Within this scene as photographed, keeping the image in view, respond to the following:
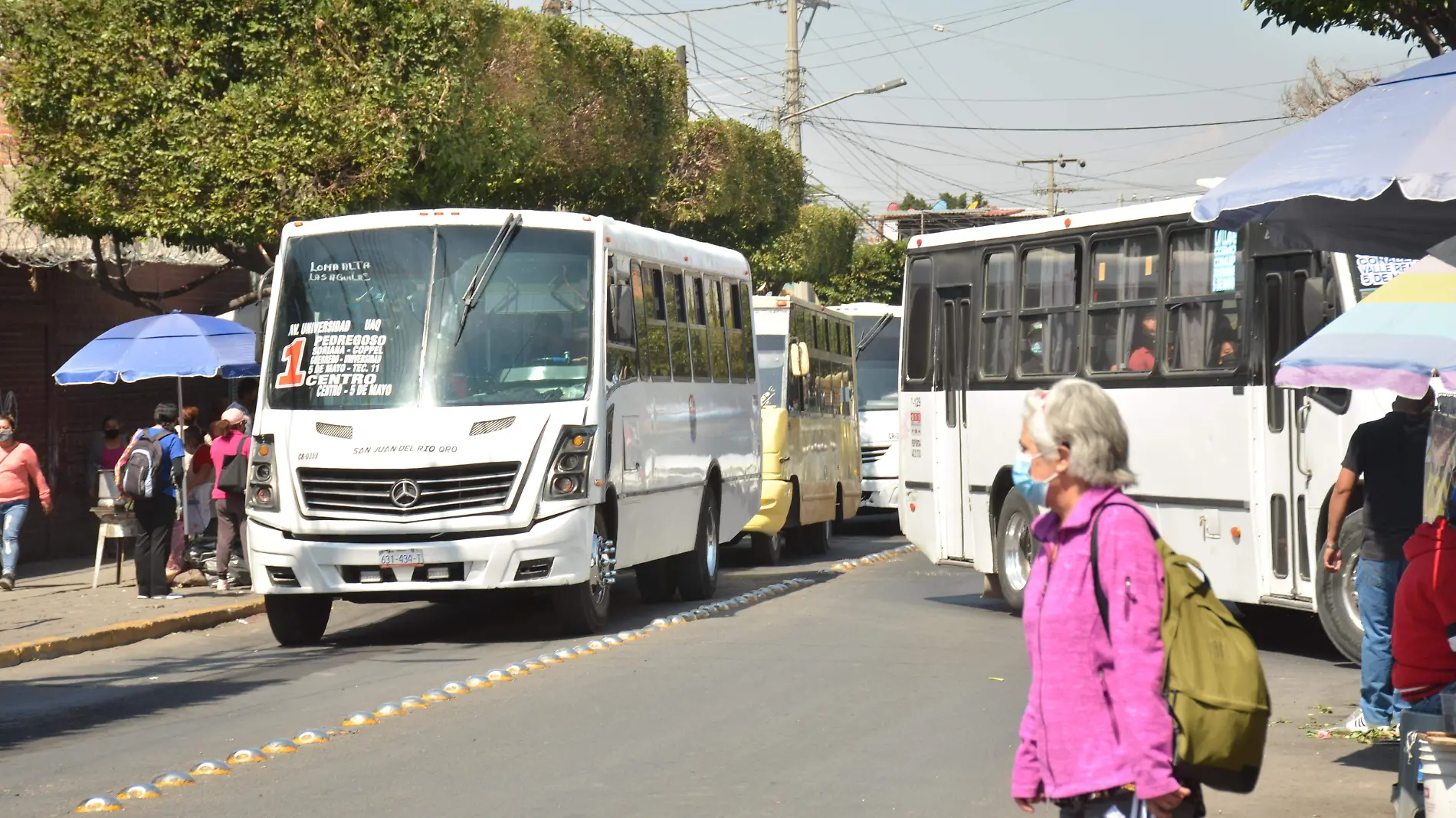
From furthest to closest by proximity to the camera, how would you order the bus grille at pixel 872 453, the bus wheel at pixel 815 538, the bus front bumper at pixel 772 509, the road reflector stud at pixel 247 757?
the bus grille at pixel 872 453 → the bus wheel at pixel 815 538 → the bus front bumper at pixel 772 509 → the road reflector stud at pixel 247 757

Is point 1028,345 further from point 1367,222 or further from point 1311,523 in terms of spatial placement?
point 1367,222

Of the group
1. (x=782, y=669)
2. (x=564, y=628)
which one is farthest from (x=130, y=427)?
(x=782, y=669)

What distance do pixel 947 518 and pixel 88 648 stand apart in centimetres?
692

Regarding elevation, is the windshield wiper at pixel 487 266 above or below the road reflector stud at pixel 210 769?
above

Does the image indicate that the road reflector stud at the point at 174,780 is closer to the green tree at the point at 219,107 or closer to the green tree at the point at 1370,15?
the green tree at the point at 1370,15

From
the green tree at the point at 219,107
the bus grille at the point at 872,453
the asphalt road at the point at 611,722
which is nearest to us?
the asphalt road at the point at 611,722

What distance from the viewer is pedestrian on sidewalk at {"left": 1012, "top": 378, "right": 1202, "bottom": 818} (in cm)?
411

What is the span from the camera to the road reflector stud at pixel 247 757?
841 cm

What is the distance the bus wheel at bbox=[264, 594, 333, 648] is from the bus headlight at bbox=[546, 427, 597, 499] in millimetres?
1941

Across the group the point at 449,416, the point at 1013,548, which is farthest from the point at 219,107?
the point at 1013,548

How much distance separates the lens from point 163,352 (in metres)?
18.5

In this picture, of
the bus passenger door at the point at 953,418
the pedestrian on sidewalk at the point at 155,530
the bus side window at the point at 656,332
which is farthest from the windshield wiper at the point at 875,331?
the pedestrian on sidewalk at the point at 155,530

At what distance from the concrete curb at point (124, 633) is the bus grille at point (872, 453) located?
1299cm

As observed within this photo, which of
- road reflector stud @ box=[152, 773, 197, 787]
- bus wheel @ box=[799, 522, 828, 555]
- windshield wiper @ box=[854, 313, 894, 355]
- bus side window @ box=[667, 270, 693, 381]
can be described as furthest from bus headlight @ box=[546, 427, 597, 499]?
windshield wiper @ box=[854, 313, 894, 355]
